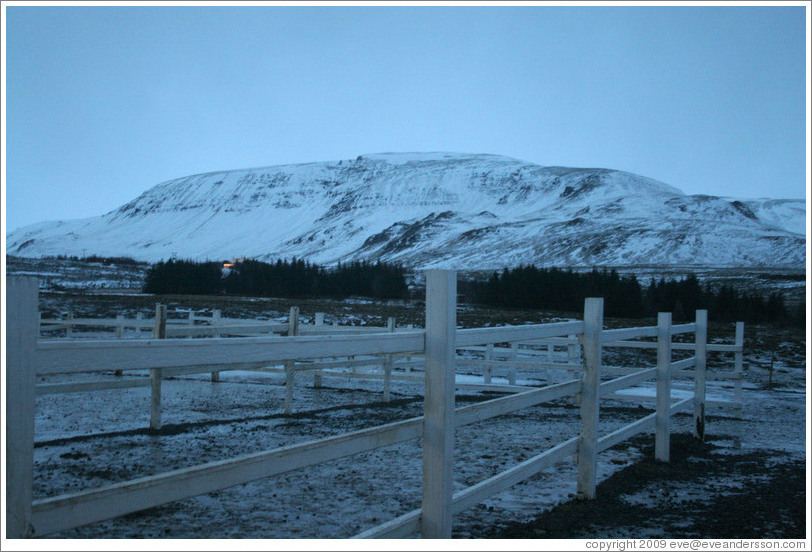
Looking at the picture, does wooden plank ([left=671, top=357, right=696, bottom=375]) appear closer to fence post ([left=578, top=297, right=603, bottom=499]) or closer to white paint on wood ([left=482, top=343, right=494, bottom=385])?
fence post ([left=578, top=297, right=603, bottom=499])

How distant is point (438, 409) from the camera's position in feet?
11.6

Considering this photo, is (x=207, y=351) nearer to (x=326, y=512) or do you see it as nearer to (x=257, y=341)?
(x=257, y=341)

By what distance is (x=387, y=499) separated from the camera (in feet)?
17.5

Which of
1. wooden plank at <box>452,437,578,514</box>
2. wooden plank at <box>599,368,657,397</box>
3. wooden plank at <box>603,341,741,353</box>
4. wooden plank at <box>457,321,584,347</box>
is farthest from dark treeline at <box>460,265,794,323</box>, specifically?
wooden plank at <box>452,437,578,514</box>

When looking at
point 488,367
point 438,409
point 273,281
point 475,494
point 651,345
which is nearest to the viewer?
point 438,409

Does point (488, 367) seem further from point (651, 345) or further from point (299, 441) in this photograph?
point (299, 441)

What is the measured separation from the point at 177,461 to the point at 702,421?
6.34 metres

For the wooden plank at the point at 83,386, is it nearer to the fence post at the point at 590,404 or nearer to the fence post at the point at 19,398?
the fence post at the point at 590,404

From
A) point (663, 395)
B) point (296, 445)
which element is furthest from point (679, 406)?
point (296, 445)

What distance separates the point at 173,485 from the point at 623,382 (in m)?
4.94

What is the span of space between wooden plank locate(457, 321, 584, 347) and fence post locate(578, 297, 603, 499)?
0.11m

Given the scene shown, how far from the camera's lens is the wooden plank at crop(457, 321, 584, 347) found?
3990 millimetres

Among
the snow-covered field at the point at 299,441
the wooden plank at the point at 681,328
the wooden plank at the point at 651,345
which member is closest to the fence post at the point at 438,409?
the snow-covered field at the point at 299,441

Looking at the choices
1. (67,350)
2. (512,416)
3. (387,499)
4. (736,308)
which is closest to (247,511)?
(387,499)
